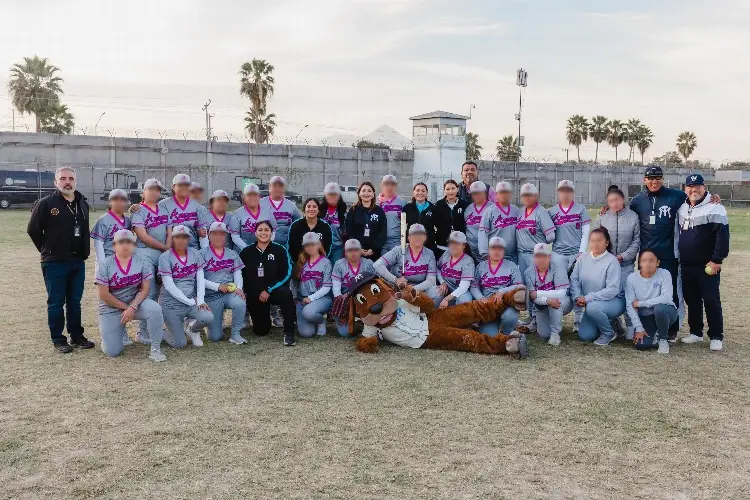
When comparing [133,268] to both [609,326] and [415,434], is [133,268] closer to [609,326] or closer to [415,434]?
[415,434]

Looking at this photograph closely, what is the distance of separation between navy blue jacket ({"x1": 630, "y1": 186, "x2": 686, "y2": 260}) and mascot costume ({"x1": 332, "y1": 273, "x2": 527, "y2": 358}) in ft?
5.64

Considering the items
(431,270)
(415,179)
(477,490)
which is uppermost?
(415,179)

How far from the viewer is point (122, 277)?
6.54 metres

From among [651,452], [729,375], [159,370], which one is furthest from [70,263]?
[729,375]

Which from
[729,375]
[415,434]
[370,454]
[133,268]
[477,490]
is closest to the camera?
[477,490]

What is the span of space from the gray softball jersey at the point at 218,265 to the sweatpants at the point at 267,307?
0.34 meters

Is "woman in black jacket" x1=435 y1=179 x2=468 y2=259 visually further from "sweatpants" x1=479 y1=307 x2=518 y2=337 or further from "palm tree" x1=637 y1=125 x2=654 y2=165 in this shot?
"palm tree" x1=637 y1=125 x2=654 y2=165

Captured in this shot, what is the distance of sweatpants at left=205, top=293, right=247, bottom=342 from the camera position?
7.19 meters

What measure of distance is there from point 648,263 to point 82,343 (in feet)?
19.8

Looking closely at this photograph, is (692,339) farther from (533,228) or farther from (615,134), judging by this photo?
(615,134)

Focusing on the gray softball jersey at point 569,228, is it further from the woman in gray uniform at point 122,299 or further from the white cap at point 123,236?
the white cap at point 123,236

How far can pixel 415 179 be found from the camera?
39.4 m

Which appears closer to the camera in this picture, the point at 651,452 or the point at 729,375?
the point at 651,452

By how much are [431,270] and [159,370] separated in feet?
10.7
